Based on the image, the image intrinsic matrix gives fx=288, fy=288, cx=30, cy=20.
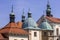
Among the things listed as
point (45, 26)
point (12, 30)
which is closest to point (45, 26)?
point (45, 26)

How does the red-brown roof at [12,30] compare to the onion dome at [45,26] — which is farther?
the onion dome at [45,26]

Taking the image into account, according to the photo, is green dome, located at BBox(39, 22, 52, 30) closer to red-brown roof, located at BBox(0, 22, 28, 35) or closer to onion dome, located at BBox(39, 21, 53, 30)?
onion dome, located at BBox(39, 21, 53, 30)

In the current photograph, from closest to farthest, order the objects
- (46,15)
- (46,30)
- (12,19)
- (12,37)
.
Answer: (12,37) < (12,19) < (46,30) < (46,15)

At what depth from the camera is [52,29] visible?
69125 millimetres

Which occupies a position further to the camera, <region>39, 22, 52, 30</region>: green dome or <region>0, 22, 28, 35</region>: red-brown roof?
<region>39, 22, 52, 30</region>: green dome

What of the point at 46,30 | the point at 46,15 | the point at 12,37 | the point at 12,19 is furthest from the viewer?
the point at 46,15

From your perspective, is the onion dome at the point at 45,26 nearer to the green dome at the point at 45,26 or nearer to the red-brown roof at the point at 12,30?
the green dome at the point at 45,26

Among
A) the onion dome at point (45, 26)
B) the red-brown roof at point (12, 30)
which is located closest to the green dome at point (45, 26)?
the onion dome at point (45, 26)

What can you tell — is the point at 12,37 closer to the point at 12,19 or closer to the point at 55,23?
the point at 12,19

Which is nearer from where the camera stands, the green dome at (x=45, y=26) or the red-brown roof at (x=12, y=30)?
the red-brown roof at (x=12, y=30)

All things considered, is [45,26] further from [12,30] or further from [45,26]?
[12,30]

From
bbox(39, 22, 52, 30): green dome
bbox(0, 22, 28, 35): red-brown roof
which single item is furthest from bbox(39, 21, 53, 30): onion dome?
bbox(0, 22, 28, 35): red-brown roof

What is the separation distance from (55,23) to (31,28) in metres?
Answer: 7.19

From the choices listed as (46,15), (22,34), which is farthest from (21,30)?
(46,15)
